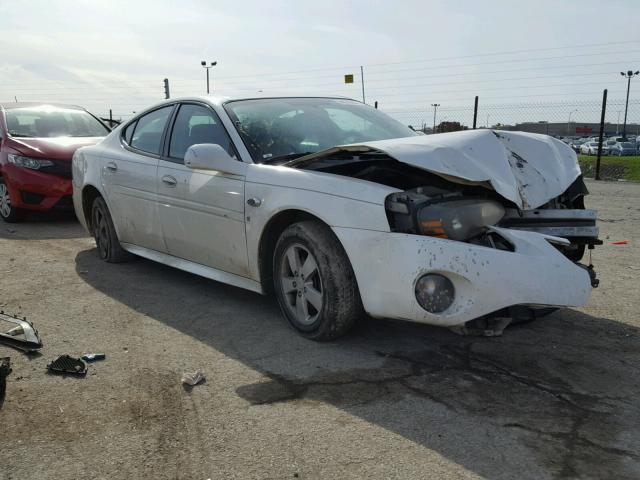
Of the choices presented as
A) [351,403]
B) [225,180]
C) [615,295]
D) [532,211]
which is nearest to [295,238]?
[225,180]

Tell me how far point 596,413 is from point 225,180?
2.61 m

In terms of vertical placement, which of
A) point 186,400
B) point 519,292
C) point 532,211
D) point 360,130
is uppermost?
point 360,130

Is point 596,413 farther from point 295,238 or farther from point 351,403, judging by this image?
point 295,238

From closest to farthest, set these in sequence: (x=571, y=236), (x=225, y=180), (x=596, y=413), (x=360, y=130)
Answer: (x=596, y=413) → (x=571, y=236) → (x=225, y=180) → (x=360, y=130)

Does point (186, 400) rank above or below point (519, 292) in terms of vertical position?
below

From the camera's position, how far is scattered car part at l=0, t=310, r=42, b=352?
12.3ft

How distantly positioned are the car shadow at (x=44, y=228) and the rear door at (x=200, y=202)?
321 centimetres

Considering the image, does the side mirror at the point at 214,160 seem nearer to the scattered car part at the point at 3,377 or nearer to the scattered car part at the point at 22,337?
the scattered car part at the point at 22,337

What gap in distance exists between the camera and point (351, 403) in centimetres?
302

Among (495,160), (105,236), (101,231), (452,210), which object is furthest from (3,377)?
(101,231)

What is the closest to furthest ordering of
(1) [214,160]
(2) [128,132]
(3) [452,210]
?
(3) [452,210], (1) [214,160], (2) [128,132]

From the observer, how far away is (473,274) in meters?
3.11

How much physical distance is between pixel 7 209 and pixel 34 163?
0.82 metres

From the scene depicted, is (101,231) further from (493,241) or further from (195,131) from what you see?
(493,241)
